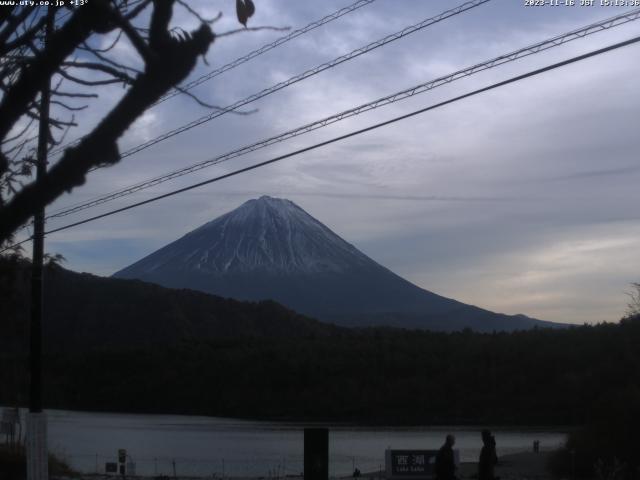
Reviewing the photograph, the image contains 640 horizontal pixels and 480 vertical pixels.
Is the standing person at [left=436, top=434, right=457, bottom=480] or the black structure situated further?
the black structure

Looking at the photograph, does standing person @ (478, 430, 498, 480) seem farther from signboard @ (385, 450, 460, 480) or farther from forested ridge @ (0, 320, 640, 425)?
forested ridge @ (0, 320, 640, 425)

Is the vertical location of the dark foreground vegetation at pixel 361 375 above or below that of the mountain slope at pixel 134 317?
below

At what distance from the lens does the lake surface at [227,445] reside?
34688 millimetres

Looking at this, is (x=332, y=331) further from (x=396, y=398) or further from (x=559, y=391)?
(x=559, y=391)

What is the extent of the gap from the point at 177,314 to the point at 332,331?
22.0 metres

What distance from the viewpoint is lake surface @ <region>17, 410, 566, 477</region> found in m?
34.7

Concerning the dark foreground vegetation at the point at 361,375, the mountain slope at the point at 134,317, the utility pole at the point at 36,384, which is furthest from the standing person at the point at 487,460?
the mountain slope at the point at 134,317

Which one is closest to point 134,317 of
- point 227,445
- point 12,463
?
point 227,445

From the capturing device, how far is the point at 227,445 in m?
46.9

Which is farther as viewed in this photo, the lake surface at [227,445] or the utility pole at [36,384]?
the lake surface at [227,445]

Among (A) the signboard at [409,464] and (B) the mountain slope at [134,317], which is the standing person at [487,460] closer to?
(A) the signboard at [409,464]

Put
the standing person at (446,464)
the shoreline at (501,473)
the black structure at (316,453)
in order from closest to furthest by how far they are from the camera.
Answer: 1. the standing person at (446,464)
2. the black structure at (316,453)
3. the shoreline at (501,473)

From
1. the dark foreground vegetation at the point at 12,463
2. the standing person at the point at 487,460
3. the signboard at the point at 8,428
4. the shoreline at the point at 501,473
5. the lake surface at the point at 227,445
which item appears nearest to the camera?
the standing person at the point at 487,460

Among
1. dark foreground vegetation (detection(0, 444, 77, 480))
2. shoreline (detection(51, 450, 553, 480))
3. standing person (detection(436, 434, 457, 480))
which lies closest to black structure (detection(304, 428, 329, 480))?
standing person (detection(436, 434, 457, 480))
